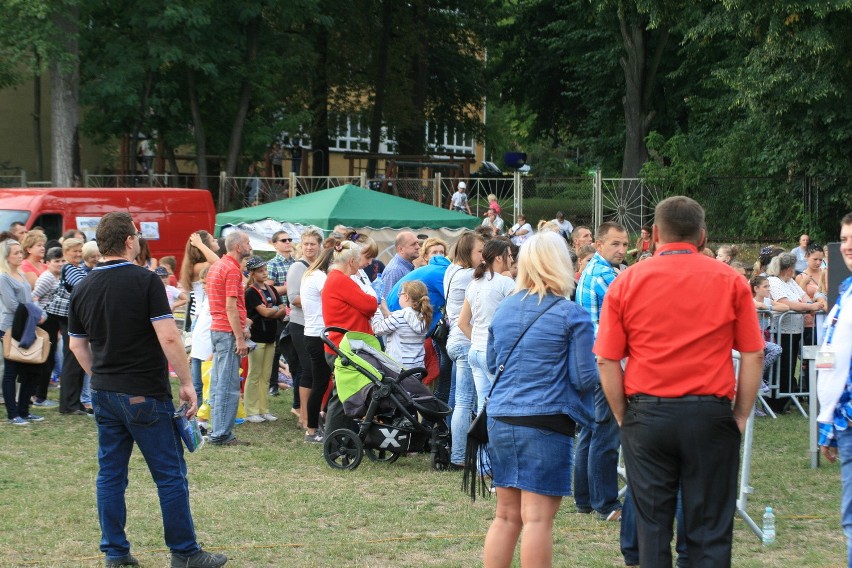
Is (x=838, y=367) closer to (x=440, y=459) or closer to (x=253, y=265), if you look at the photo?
(x=440, y=459)

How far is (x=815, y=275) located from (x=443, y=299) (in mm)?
5909

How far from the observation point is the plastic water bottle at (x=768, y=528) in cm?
667

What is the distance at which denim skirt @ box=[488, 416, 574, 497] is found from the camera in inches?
203

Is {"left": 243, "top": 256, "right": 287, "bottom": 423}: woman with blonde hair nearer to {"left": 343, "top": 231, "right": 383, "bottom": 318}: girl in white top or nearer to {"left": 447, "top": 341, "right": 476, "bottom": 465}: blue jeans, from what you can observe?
{"left": 343, "top": 231, "right": 383, "bottom": 318}: girl in white top

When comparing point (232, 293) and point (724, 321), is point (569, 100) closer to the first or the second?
point (232, 293)

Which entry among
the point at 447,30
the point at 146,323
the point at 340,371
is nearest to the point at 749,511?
the point at 340,371

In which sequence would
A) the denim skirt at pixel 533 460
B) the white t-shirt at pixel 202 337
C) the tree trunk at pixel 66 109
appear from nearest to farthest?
the denim skirt at pixel 533 460 < the white t-shirt at pixel 202 337 < the tree trunk at pixel 66 109

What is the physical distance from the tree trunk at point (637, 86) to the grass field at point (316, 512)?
75.3 ft

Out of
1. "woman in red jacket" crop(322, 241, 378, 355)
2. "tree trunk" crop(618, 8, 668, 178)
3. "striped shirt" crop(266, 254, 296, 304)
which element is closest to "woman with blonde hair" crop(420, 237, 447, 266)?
"striped shirt" crop(266, 254, 296, 304)

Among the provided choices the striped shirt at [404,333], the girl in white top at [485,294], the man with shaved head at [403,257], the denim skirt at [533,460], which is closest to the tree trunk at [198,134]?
the man with shaved head at [403,257]

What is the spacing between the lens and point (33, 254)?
1246 cm

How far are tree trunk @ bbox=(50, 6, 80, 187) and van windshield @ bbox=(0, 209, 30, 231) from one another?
459 inches

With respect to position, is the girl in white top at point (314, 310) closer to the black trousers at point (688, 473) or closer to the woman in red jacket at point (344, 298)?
the woman in red jacket at point (344, 298)

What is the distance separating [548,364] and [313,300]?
5.02 meters
